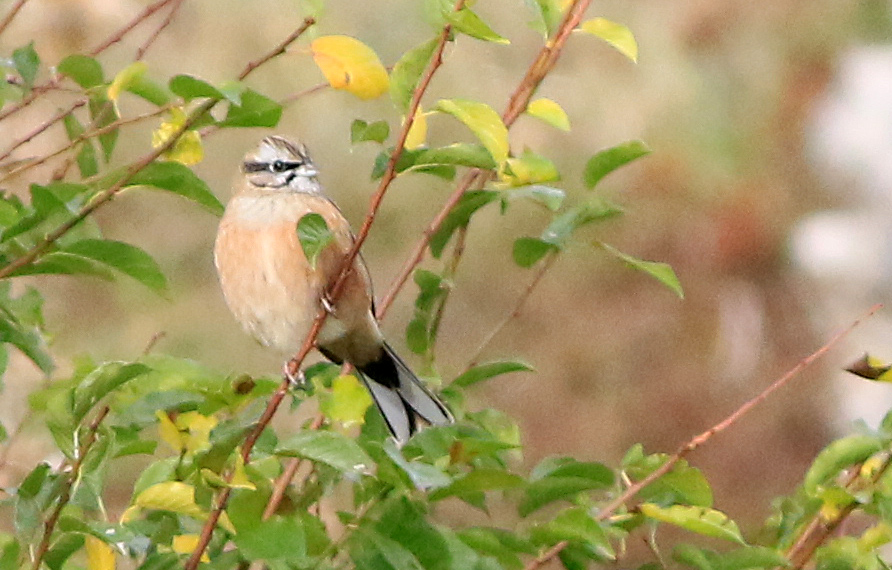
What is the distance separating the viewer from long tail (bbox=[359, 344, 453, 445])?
183 centimetres

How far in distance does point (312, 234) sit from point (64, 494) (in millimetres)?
336

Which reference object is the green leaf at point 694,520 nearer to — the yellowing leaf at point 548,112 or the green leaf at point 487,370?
the green leaf at point 487,370

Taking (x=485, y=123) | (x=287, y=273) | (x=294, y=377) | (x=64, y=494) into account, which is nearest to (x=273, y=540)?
(x=64, y=494)

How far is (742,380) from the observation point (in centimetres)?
573

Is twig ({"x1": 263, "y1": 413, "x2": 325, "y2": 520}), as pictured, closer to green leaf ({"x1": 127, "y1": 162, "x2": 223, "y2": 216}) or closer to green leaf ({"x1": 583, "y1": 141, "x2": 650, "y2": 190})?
green leaf ({"x1": 127, "y1": 162, "x2": 223, "y2": 216})

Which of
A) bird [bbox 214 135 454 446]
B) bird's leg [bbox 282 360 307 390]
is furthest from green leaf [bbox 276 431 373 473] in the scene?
bird [bbox 214 135 454 446]

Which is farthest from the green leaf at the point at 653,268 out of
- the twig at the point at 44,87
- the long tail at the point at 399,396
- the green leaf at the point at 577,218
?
the twig at the point at 44,87

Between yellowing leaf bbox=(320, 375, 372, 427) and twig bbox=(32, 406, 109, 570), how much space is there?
202mm

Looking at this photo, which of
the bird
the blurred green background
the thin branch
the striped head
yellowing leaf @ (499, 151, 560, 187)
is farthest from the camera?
the blurred green background

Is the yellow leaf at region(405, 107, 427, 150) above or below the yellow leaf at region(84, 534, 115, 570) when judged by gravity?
above

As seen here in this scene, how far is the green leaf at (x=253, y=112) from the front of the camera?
123 centimetres

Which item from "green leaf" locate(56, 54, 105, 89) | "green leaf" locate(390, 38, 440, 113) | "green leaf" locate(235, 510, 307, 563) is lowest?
"green leaf" locate(235, 510, 307, 563)

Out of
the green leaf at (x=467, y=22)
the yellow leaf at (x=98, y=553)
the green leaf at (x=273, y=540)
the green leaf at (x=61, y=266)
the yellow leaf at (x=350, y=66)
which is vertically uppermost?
the green leaf at (x=467, y=22)

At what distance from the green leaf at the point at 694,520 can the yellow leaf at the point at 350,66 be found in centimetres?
48
